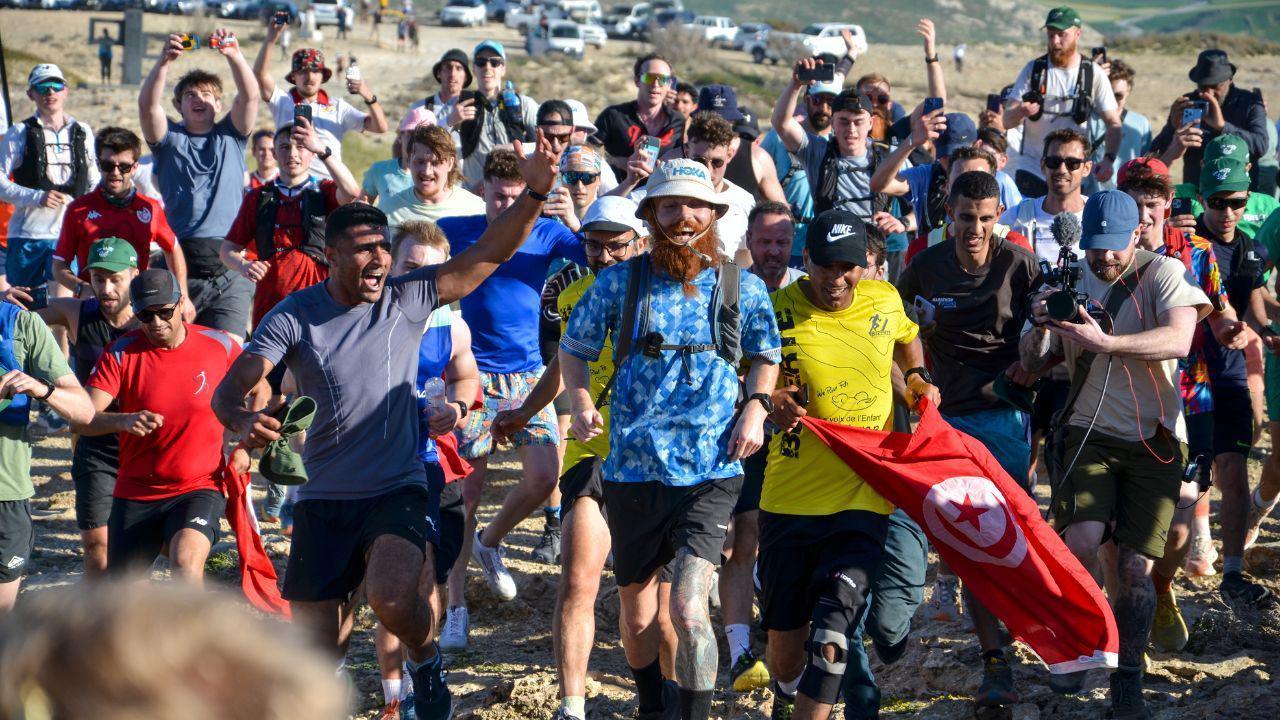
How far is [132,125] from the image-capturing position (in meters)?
30.2

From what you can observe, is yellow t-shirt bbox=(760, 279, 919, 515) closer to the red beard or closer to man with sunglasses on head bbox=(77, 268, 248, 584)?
A: the red beard

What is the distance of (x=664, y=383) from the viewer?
17.3 feet

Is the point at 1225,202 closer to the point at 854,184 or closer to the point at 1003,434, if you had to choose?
the point at 1003,434

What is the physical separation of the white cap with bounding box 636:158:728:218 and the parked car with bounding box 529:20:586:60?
148 ft

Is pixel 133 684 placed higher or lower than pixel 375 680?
higher

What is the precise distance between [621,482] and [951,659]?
2.35 metres

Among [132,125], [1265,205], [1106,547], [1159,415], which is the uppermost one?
[1265,205]

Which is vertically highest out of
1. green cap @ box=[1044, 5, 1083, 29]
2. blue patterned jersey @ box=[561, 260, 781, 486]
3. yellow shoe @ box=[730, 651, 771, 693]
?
green cap @ box=[1044, 5, 1083, 29]

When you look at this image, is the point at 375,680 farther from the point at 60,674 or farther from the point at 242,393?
the point at 60,674

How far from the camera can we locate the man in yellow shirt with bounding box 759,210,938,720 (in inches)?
220

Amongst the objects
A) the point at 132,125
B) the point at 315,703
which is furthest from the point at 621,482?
the point at 132,125

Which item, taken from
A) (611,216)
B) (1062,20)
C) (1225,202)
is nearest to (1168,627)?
(1225,202)

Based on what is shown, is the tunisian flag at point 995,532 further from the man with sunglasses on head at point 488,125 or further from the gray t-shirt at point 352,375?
the man with sunglasses on head at point 488,125

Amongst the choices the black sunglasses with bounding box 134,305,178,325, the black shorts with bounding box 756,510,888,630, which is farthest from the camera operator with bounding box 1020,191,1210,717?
the black sunglasses with bounding box 134,305,178,325
